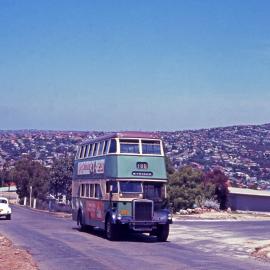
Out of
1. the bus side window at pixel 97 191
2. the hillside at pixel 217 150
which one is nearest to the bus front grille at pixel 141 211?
the bus side window at pixel 97 191

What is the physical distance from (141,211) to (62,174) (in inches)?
1802

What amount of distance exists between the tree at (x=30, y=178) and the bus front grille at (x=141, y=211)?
212ft

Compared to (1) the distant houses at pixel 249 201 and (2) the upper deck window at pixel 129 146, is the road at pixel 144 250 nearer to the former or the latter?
(2) the upper deck window at pixel 129 146

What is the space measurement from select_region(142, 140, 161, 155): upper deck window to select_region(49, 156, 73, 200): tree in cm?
4378

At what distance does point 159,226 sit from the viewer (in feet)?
94.5

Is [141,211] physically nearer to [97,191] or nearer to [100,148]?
[97,191]

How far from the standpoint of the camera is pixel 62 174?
7319cm

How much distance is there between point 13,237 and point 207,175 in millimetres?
38504

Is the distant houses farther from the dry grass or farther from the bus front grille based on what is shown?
the dry grass

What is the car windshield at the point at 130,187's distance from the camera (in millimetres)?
28438

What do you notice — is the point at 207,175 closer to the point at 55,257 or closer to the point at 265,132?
the point at 55,257

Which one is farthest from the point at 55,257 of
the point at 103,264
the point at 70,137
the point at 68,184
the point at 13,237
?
the point at 70,137

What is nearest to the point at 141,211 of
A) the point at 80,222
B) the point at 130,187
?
the point at 130,187

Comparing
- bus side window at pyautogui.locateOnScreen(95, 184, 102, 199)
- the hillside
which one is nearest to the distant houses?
the hillside
